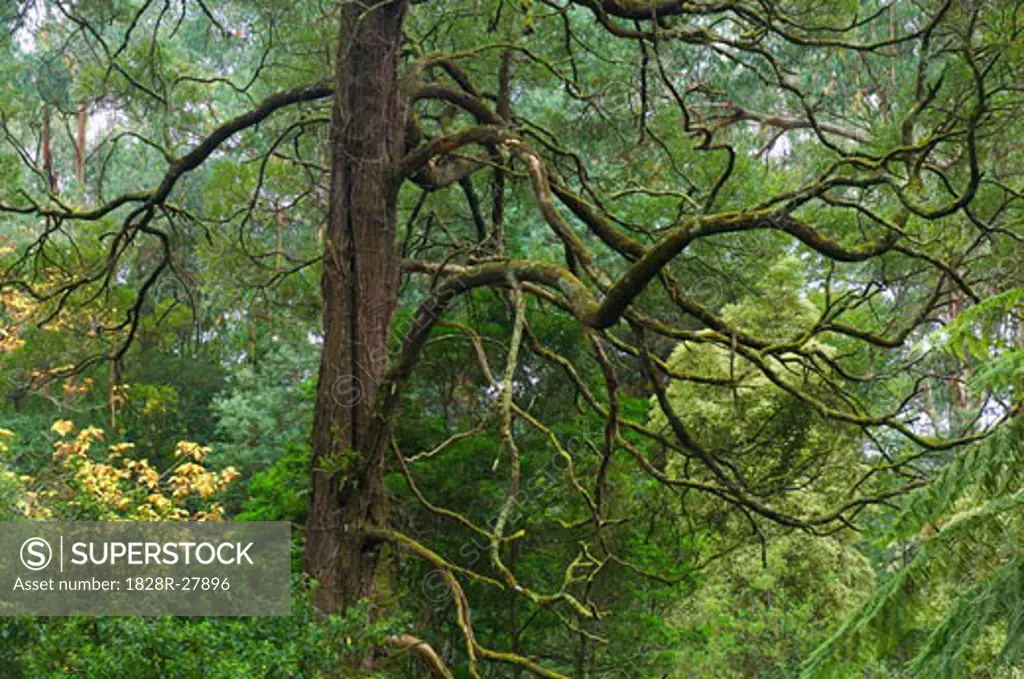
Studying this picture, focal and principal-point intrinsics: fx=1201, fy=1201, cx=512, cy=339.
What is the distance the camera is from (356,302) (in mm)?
6000

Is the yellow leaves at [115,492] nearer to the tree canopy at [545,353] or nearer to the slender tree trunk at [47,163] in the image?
the tree canopy at [545,353]

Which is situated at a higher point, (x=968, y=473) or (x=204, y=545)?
(x=204, y=545)

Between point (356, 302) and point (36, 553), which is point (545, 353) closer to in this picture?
point (356, 302)

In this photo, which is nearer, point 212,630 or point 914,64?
point 212,630

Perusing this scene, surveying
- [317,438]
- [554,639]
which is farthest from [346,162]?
[554,639]

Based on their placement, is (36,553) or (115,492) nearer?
(36,553)

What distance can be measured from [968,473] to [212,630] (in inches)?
112

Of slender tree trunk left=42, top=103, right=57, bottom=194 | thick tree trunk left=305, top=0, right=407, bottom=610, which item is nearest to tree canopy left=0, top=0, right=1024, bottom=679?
thick tree trunk left=305, top=0, right=407, bottom=610

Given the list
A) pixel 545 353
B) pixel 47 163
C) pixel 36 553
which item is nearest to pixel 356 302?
pixel 545 353

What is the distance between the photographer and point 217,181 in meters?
14.8

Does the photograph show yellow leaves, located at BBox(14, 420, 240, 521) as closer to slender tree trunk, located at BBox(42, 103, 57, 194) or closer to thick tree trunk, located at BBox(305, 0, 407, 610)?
thick tree trunk, located at BBox(305, 0, 407, 610)

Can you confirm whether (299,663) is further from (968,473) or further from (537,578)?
(537,578)

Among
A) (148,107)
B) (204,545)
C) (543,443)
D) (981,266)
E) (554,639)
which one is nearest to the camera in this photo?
(204,545)

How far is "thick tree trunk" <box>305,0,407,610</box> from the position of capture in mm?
5852
